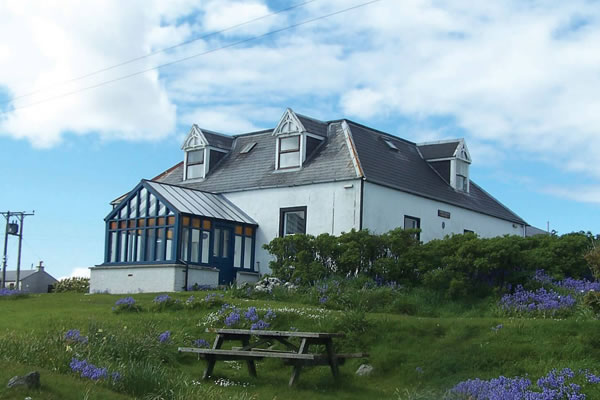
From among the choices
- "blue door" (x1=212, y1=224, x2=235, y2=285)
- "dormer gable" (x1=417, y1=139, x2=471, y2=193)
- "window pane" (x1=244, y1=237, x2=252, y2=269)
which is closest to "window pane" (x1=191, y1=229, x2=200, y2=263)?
"blue door" (x1=212, y1=224, x2=235, y2=285)

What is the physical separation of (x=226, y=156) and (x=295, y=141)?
17.5ft

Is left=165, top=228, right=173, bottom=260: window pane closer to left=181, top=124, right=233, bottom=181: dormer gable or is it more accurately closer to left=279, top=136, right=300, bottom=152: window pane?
left=181, top=124, right=233, bottom=181: dormer gable

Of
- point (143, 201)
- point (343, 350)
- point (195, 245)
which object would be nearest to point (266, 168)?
point (195, 245)

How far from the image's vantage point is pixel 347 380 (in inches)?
543

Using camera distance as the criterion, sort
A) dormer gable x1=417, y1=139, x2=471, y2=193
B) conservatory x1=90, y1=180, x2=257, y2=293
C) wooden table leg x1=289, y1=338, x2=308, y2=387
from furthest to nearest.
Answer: dormer gable x1=417, y1=139, x2=471, y2=193 < conservatory x1=90, y1=180, x2=257, y2=293 < wooden table leg x1=289, y1=338, x2=308, y2=387

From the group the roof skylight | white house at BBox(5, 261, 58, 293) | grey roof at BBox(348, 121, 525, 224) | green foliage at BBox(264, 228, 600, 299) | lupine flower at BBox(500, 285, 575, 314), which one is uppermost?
the roof skylight

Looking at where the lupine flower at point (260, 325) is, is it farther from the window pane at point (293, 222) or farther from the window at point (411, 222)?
the window at point (411, 222)

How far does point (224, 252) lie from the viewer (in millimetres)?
30703

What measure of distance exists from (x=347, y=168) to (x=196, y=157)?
9200 mm

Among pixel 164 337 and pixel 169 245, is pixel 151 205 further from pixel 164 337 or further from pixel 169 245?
pixel 164 337

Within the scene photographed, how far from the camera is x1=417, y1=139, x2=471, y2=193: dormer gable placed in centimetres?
3494

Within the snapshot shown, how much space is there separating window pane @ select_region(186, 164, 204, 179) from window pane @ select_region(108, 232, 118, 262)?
18.6ft

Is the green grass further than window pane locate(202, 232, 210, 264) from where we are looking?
No

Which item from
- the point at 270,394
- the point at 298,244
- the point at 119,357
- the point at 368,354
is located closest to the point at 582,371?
the point at 368,354
